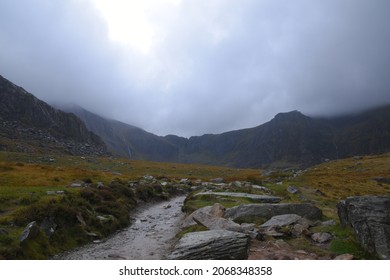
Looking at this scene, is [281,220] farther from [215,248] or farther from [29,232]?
[29,232]

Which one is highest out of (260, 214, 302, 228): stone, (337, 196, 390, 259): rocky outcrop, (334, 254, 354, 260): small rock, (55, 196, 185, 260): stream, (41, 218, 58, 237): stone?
(337, 196, 390, 259): rocky outcrop

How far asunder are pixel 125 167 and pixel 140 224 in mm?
92598

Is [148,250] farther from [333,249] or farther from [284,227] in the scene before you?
[333,249]

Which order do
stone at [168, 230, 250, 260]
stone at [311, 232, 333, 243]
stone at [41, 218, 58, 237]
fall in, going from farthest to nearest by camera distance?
stone at [41, 218, 58, 237] → stone at [311, 232, 333, 243] → stone at [168, 230, 250, 260]

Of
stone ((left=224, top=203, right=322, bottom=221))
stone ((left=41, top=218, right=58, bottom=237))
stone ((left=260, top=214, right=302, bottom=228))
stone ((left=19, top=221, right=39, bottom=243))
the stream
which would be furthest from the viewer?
stone ((left=224, top=203, right=322, bottom=221))

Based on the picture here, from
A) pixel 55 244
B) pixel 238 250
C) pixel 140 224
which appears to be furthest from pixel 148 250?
pixel 140 224

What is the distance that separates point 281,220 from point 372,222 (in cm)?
806

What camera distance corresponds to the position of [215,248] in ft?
52.4

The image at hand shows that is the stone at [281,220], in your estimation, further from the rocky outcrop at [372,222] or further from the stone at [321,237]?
the rocky outcrop at [372,222]

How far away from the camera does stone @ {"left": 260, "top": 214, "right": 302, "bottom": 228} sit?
22188 millimetres

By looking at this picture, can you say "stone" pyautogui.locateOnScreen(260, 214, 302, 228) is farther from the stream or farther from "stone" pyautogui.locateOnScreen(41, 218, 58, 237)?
"stone" pyautogui.locateOnScreen(41, 218, 58, 237)

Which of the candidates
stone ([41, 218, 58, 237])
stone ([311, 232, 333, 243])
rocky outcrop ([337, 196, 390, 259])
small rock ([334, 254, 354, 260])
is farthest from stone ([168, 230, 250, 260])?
stone ([41, 218, 58, 237])

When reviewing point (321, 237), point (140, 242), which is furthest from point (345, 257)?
point (140, 242)

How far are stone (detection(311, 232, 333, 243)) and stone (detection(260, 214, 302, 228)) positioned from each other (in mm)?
3041
